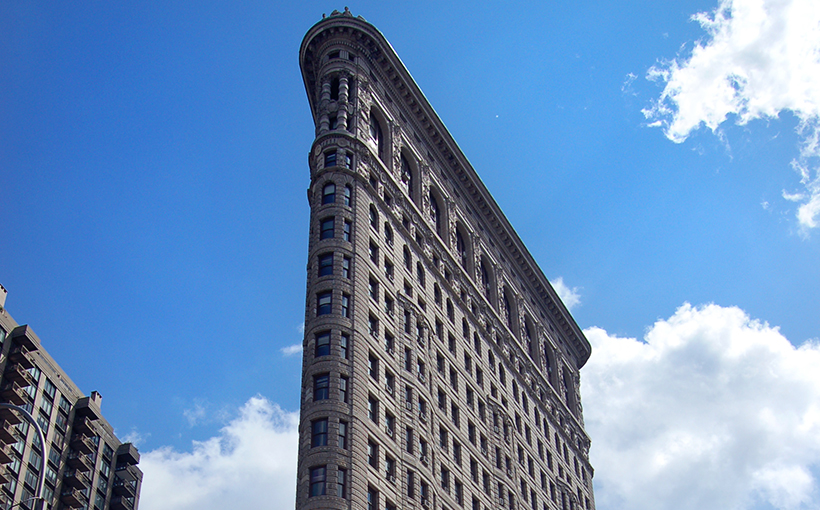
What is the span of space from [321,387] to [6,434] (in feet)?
172

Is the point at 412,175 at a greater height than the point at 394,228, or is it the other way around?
the point at 412,175

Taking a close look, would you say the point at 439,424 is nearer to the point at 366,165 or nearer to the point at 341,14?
the point at 366,165

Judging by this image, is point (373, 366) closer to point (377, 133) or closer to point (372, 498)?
point (372, 498)

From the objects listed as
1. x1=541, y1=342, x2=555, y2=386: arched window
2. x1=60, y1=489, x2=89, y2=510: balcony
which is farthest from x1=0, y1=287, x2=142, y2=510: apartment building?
x1=541, y1=342, x2=555, y2=386: arched window

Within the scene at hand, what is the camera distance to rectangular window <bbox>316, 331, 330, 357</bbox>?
68812 millimetres

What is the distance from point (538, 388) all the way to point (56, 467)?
61.8 metres

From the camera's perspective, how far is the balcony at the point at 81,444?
394 feet

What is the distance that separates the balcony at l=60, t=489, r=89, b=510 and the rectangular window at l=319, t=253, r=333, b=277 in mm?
61187

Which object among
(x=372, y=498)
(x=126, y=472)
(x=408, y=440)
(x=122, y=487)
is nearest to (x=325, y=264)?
(x=408, y=440)

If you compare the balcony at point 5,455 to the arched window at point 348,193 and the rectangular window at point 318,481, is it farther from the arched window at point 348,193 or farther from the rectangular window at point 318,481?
the rectangular window at point 318,481

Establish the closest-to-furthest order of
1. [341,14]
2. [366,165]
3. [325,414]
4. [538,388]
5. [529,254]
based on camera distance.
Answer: [325,414], [366,165], [341,14], [538,388], [529,254]

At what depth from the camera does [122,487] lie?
129250 mm

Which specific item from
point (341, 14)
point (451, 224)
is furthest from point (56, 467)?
point (341, 14)

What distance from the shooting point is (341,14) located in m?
95.8
